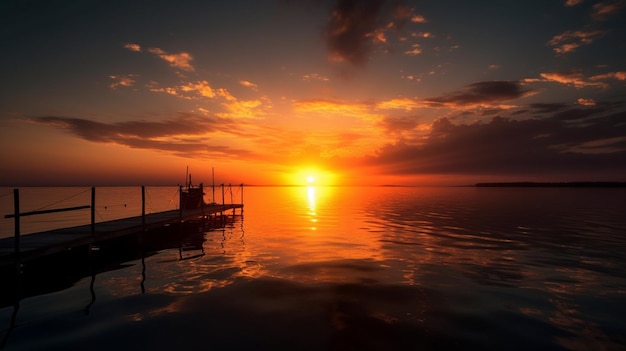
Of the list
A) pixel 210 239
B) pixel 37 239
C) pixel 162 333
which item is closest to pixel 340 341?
pixel 162 333

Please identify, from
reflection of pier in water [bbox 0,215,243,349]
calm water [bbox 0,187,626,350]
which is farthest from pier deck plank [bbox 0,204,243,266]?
calm water [bbox 0,187,626,350]

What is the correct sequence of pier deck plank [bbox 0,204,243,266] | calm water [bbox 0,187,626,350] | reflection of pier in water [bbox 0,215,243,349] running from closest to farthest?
calm water [bbox 0,187,626,350] → reflection of pier in water [bbox 0,215,243,349] → pier deck plank [bbox 0,204,243,266]

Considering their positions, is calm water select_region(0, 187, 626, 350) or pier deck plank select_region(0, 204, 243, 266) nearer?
calm water select_region(0, 187, 626, 350)

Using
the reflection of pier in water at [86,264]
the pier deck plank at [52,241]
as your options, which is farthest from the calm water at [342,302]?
the pier deck plank at [52,241]

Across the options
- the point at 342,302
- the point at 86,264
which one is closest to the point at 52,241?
the point at 86,264

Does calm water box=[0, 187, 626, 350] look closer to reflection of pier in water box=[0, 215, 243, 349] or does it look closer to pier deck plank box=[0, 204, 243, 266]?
reflection of pier in water box=[0, 215, 243, 349]

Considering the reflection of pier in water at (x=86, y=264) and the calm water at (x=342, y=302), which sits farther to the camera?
the reflection of pier in water at (x=86, y=264)

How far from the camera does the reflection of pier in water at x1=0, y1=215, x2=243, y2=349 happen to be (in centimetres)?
1181

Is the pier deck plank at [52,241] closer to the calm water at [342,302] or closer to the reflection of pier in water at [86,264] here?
the reflection of pier in water at [86,264]

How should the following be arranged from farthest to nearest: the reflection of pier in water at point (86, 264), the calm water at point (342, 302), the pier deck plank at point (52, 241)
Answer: the pier deck plank at point (52, 241) < the reflection of pier in water at point (86, 264) < the calm water at point (342, 302)

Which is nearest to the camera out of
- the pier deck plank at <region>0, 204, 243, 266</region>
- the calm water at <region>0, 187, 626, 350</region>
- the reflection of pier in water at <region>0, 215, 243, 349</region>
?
the calm water at <region>0, 187, 626, 350</region>

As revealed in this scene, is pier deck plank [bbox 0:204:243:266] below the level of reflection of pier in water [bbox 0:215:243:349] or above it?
above

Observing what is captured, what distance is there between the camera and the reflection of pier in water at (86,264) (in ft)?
38.8

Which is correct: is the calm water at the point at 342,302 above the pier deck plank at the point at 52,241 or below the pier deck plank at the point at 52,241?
below
